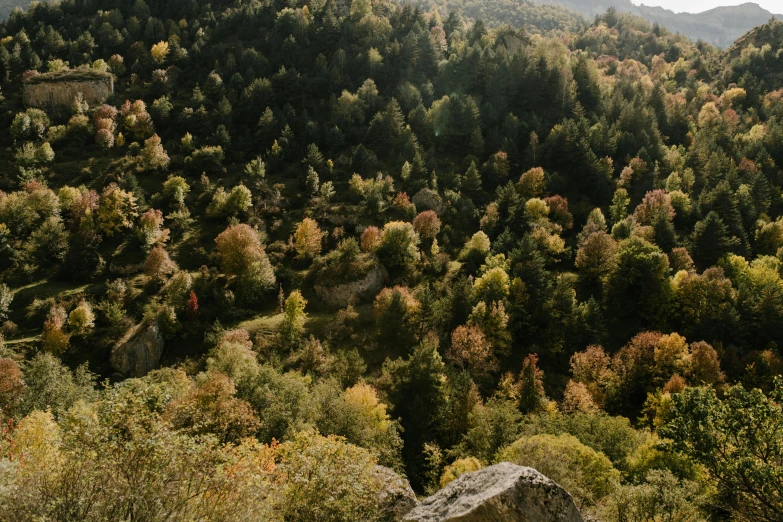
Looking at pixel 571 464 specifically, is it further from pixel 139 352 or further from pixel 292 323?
pixel 139 352

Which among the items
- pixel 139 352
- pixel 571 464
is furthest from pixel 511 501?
pixel 139 352

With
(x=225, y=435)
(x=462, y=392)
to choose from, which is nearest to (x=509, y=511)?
(x=225, y=435)

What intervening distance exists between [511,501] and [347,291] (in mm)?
55434

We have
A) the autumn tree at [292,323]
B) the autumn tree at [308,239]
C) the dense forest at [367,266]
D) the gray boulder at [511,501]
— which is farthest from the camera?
the autumn tree at [308,239]

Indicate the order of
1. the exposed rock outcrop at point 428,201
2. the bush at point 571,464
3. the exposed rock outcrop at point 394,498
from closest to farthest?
the exposed rock outcrop at point 394,498, the bush at point 571,464, the exposed rock outcrop at point 428,201

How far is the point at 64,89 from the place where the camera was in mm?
108750

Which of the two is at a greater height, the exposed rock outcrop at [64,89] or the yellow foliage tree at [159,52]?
the yellow foliage tree at [159,52]

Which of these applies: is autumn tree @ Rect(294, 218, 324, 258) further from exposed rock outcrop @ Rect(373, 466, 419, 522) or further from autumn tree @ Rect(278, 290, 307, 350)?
exposed rock outcrop @ Rect(373, 466, 419, 522)

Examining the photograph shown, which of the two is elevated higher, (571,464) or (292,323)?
(571,464)

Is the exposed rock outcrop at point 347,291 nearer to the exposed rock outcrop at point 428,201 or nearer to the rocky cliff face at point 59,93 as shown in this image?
the exposed rock outcrop at point 428,201

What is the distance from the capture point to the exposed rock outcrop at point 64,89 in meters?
108

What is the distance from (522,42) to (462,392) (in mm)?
126157

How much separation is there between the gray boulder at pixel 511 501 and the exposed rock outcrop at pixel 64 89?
416 feet

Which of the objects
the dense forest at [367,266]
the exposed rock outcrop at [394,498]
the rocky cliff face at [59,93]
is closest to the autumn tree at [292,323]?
the dense forest at [367,266]
